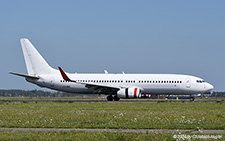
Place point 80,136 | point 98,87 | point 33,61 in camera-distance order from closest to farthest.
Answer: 1. point 80,136
2. point 98,87
3. point 33,61

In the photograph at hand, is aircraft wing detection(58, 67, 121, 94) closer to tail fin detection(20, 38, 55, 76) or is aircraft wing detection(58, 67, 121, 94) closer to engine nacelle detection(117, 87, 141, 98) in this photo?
engine nacelle detection(117, 87, 141, 98)

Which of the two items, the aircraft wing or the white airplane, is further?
the white airplane

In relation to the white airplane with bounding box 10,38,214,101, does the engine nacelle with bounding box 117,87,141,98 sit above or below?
below

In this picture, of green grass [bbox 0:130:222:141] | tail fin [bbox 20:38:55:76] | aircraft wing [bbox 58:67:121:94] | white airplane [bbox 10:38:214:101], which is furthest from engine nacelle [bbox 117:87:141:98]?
green grass [bbox 0:130:222:141]

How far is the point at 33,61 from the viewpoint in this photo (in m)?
62.2

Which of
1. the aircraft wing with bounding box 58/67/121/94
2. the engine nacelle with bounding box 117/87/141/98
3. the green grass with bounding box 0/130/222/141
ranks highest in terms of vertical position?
the aircraft wing with bounding box 58/67/121/94

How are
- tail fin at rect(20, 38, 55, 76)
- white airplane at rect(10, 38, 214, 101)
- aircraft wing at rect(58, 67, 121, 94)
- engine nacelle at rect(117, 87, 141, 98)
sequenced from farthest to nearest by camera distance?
tail fin at rect(20, 38, 55, 76), white airplane at rect(10, 38, 214, 101), aircraft wing at rect(58, 67, 121, 94), engine nacelle at rect(117, 87, 141, 98)

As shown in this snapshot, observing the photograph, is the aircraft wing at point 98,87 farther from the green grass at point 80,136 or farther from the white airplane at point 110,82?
the green grass at point 80,136

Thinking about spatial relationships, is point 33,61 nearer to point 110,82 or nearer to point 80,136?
point 110,82

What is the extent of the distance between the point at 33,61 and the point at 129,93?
1648cm

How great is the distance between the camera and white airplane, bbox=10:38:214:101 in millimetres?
57844

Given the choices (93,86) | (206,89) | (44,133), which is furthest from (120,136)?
(206,89)

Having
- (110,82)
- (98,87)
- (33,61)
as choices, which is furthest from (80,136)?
(33,61)

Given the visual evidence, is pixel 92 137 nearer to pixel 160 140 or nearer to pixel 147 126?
pixel 160 140
